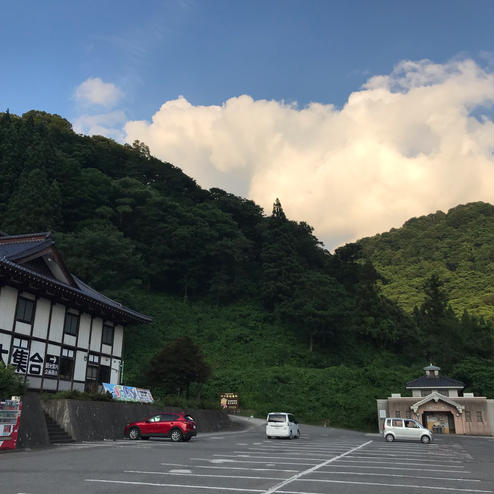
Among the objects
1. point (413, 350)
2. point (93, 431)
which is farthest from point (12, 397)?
point (413, 350)

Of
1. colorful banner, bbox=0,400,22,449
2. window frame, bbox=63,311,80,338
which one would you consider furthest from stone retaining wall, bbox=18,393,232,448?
window frame, bbox=63,311,80,338

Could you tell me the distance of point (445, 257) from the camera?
103 metres

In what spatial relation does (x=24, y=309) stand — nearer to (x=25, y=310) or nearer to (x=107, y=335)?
(x=25, y=310)

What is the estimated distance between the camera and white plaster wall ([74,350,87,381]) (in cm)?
2784

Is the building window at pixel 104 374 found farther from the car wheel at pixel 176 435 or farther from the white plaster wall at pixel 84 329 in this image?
the car wheel at pixel 176 435

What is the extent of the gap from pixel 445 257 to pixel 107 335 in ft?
294

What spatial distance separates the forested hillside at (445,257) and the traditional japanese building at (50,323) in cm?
6848

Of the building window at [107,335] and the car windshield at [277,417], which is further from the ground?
the building window at [107,335]

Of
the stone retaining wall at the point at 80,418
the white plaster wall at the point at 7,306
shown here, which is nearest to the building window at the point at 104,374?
the stone retaining wall at the point at 80,418

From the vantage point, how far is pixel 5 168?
60.0 metres

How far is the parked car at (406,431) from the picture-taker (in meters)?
27.3

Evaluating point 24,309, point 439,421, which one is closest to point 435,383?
point 439,421

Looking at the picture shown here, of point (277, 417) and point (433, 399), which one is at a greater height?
point (433, 399)

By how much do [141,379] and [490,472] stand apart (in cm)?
3387
